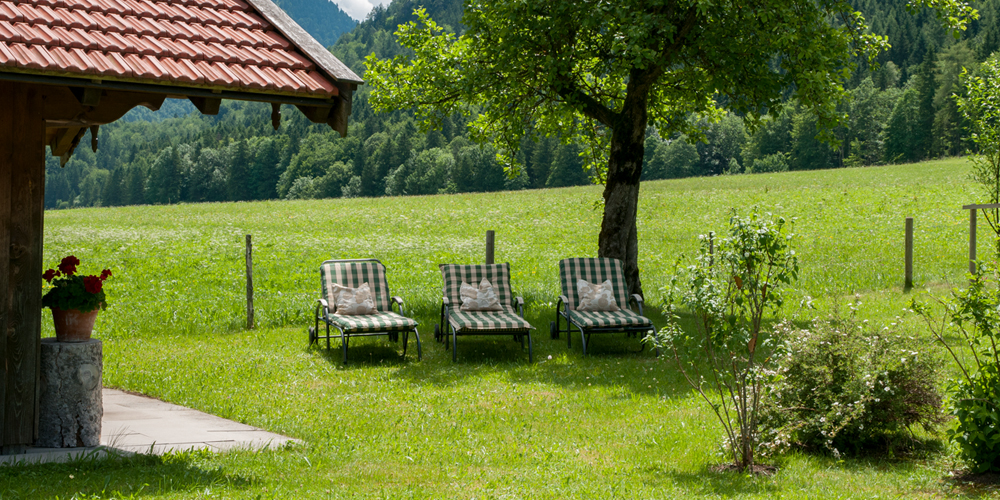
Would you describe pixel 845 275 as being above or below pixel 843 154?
below

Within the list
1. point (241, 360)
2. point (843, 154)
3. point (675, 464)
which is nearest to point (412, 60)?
point (241, 360)

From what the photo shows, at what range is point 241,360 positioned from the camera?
357 inches

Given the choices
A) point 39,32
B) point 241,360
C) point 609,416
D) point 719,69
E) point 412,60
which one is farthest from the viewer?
point 412,60

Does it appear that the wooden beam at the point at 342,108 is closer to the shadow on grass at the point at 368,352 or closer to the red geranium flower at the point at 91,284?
the red geranium flower at the point at 91,284

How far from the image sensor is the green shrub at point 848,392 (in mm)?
5297

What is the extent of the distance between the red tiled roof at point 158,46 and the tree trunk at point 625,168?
679 centimetres

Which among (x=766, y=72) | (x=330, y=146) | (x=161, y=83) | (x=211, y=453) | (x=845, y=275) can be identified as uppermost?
(x=330, y=146)

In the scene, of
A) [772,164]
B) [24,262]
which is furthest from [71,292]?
[772,164]

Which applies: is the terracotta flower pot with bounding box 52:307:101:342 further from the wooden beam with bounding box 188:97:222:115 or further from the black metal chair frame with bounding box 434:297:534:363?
the black metal chair frame with bounding box 434:297:534:363

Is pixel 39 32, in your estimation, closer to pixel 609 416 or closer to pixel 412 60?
pixel 609 416

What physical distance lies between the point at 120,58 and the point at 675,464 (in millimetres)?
4449

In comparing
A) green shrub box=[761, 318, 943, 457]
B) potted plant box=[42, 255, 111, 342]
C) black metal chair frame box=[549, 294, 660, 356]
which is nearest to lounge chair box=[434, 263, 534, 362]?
black metal chair frame box=[549, 294, 660, 356]

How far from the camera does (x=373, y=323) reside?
8.98 m

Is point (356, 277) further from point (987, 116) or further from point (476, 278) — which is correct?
point (987, 116)
